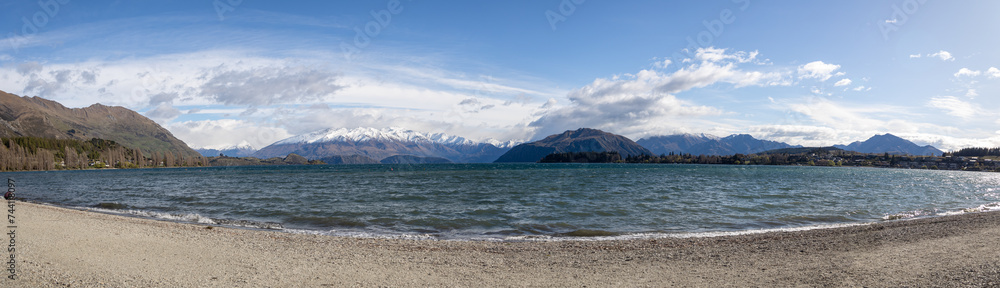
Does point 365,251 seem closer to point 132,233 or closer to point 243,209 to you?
point 132,233

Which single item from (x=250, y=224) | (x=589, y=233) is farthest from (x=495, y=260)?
(x=250, y=224)

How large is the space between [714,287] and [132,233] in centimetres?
2047

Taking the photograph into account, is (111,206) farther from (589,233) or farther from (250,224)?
(589,233)

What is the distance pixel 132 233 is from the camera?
55.0 ft

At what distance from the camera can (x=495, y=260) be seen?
13.5m

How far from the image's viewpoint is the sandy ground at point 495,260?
9.88 metres

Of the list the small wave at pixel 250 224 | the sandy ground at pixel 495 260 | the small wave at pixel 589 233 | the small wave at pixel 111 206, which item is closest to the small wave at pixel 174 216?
the small wave at pixel 250 224

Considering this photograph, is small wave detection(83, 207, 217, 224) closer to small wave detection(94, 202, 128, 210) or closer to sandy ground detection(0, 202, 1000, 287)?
small wave detection(94, 202, 128, 210)

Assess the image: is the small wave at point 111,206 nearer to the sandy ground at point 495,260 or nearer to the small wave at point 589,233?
the sandy ground at point 495,260

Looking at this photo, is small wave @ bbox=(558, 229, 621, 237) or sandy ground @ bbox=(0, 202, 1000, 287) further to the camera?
small wave @ bbox=(558, 229, 621, 237)

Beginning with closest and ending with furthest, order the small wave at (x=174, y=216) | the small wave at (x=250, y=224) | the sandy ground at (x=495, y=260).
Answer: the sandy ground at (x=495, y=260) < the small wave at (x=250, y=224) < the small wave at (x=174, y=216)

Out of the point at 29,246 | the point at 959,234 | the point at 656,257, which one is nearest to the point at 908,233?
the point at 959,234

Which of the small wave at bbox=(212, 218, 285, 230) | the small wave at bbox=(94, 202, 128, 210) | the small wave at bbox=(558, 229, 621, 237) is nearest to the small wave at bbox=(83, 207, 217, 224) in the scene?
the small wave at bbox=(212, 218, 285, 230)

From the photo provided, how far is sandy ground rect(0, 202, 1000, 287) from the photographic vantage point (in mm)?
9883
